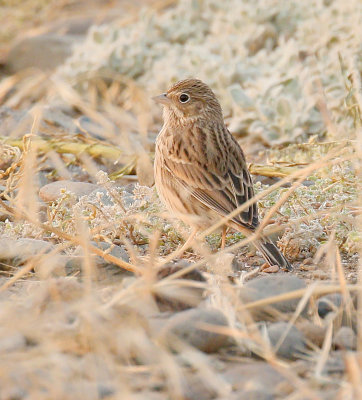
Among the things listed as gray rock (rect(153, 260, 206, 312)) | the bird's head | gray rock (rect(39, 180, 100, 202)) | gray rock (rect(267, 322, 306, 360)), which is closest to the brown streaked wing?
the bird's head

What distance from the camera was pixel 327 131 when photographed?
23.3ft

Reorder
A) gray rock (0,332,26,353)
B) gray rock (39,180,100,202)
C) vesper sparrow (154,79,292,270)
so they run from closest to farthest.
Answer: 1. gray rock (0,332,26,353)
2. vesper sparrow (154,79,292,270)
3. gray rock (39,180,100,202)

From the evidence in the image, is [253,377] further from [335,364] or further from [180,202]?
[180,202]

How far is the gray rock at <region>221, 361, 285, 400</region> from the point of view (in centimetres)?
267

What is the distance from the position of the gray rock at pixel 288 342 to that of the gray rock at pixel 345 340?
0.13 m

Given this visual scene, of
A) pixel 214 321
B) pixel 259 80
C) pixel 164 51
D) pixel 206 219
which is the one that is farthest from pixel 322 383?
pixel 164 51

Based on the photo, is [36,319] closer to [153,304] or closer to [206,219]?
[153,304]

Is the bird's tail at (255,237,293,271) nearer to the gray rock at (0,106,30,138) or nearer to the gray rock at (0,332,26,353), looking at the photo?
the gray rock at (0,332,26,353)

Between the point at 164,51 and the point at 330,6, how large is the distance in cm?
195

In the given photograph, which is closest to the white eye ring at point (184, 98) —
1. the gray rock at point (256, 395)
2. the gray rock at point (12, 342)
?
the gray rock at point (12, 342)

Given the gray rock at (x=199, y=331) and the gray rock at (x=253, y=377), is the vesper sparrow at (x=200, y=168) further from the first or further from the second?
the gray rock at (x=253, y=377)

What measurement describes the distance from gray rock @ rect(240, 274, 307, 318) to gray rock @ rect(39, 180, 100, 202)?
232 cm

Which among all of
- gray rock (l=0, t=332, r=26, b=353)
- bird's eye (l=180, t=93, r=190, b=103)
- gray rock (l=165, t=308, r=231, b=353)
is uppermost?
bird's eye (l=180, t=93, r=190, b=103)

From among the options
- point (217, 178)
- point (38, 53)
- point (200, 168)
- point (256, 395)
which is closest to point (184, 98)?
point (200, 168)
